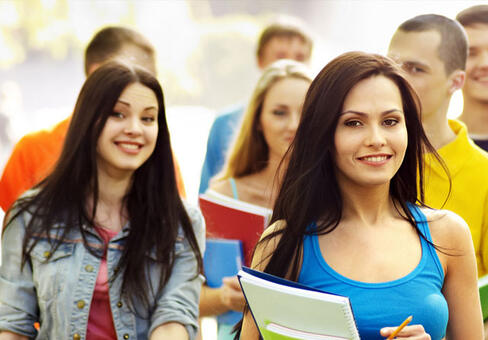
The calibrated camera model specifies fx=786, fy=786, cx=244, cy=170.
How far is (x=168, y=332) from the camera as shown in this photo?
8.77ft

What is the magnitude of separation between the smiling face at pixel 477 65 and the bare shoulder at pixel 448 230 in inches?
61.7

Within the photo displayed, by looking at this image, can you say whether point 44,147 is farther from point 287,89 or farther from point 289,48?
point 289,48

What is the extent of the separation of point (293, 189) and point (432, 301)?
0.49m

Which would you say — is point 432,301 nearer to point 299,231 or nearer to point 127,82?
point 299,231

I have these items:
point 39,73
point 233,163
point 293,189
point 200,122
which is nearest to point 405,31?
point 233,163

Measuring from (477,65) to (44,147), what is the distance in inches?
81.3

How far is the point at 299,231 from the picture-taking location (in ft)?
7.25

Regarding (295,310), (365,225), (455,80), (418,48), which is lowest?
(295,310)

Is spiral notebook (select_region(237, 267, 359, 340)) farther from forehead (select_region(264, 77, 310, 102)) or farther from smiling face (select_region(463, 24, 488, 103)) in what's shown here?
smiling face (select_region(463, 24, 488, 103))

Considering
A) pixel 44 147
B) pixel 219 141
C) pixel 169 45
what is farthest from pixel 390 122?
pixel 169 45

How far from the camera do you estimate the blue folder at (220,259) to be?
3.13 metres

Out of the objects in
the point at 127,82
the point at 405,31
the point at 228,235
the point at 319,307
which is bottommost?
the point at 228,235

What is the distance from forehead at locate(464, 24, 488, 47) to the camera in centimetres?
371

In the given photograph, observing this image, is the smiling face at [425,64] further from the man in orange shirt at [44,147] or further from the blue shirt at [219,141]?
the blue shirt at [219,141]
